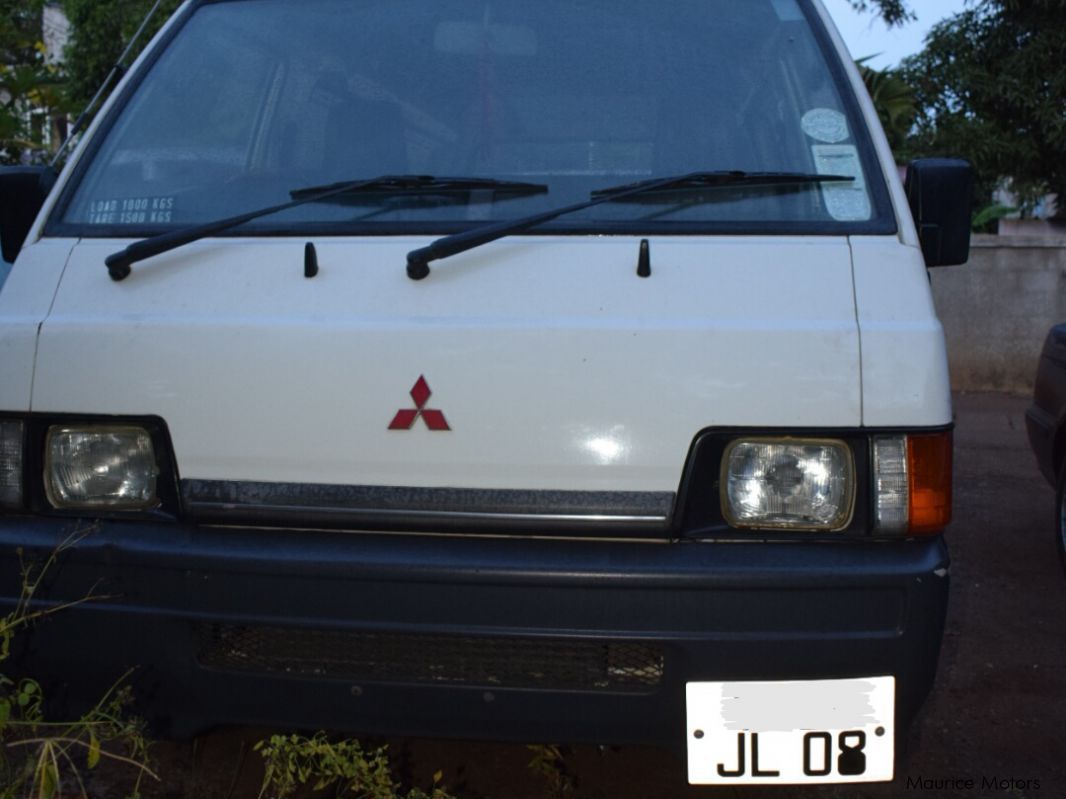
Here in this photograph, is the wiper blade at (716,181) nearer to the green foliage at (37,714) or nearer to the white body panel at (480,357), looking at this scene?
the white body panel at (480,357)

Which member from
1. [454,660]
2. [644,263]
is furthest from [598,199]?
[454,660]

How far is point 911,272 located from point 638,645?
0.93m

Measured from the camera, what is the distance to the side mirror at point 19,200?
10.1ft

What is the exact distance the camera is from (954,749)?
11.8 feet

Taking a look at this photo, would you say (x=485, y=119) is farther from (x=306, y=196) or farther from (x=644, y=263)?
(x=644, y=263)

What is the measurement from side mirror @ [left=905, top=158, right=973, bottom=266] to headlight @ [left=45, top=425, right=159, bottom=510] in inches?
69.1

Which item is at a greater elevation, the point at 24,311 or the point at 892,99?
the point at 892,99

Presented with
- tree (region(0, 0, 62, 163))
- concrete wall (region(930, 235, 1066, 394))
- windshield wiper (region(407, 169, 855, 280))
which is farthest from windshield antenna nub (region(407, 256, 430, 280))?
concrete wall (region(930, 235, 1066, 394))

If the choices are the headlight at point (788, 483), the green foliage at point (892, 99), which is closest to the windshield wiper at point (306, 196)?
the headlight at point (788, 483)

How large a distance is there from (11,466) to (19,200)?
→ 81 cm

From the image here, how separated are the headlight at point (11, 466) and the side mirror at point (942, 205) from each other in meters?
1.99

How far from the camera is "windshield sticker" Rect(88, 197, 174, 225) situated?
9.42ft

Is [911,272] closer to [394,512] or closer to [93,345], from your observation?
[394,512]

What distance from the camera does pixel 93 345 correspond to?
8.50ft
